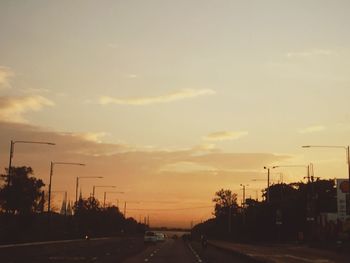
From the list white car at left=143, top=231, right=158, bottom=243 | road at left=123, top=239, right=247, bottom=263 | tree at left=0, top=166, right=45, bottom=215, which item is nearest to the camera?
road at left=123, top=239, right=247, bottom=263

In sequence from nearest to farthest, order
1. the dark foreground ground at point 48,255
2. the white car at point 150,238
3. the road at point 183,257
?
the dark foreground ground at point 48,255, the road at point 183,257, the white car at point 150,238

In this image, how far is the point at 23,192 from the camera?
414 ft


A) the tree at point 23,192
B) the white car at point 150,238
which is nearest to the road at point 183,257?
the white car at point 150,238

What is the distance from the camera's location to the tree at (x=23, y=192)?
124 m

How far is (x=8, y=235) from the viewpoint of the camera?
60.7m

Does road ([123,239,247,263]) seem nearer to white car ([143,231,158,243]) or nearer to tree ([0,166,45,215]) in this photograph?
white car ([143,231,158,243])

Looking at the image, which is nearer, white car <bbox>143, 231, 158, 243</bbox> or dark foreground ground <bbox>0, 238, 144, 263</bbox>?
dark foreground ground <bbox>0, 238, 144, 263</bbox>

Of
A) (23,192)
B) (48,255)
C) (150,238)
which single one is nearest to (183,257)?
(48,255)

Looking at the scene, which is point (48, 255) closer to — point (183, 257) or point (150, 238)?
point (183, 257)

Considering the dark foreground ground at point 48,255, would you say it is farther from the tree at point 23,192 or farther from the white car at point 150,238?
the tree at point 23,192

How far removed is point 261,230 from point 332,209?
14293 millimetres

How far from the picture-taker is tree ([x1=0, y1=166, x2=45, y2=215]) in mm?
124375

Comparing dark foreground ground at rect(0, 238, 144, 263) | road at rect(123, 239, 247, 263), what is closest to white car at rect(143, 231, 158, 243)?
dark foreground ground at rect(0, 238, 144, 263)

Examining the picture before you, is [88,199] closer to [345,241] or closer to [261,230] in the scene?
[261,230]
